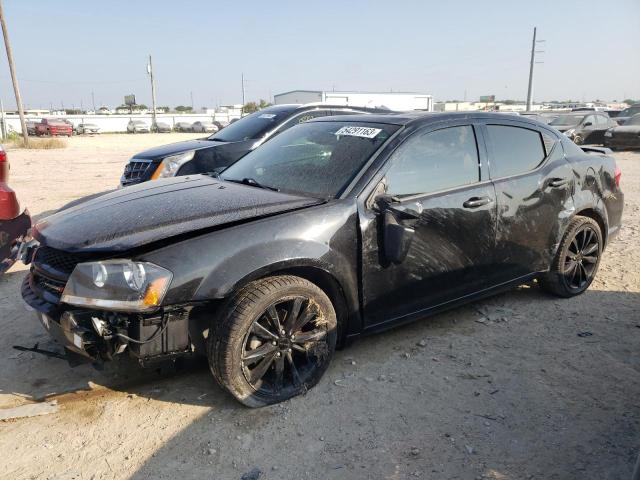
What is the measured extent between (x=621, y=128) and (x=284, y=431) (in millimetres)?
20070

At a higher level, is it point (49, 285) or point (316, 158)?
point (316, 158)

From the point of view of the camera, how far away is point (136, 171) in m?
6.81

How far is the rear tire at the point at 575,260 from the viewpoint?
173 inches

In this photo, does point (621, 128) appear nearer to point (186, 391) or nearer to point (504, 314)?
point (504, 314)

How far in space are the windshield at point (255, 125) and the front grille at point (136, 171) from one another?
120 cm

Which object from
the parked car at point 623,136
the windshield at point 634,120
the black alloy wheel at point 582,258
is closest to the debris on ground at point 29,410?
the black alloy wheel at point 582,258

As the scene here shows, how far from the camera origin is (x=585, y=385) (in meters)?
3.22

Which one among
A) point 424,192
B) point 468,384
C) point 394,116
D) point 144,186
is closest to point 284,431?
point 468,384

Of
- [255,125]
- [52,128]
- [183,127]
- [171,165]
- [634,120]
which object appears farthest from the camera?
[183,127]

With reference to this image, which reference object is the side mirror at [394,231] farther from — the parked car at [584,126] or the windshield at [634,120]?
the windshield at [634,120]

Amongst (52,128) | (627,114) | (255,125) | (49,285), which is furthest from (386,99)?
(49,285)

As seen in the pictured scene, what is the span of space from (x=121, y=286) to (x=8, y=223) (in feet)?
9.15

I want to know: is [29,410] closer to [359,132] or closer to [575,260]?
[359,132]

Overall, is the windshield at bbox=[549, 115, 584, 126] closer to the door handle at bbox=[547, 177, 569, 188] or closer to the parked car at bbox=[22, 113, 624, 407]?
the door handle at bbox=[547, 177, 569, 188]
